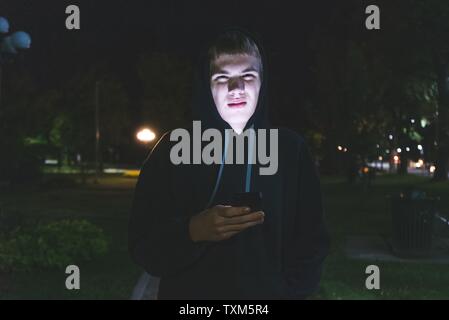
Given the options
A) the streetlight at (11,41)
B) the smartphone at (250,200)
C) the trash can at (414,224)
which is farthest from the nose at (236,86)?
the trash can at (414,224)

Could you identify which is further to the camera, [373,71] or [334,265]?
[373,71]

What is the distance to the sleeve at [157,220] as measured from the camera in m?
2.46

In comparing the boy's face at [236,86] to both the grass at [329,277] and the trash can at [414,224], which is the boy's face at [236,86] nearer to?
the grass at [329,277]

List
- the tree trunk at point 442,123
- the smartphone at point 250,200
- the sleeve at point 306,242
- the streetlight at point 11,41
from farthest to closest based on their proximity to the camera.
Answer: the tree trunk at point 442,123, the streetlight at point 11,41, the sleeve at point 306,242, the smartphone at point 250,200

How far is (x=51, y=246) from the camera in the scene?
1020 centimetres

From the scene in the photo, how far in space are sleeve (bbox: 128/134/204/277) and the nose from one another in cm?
30

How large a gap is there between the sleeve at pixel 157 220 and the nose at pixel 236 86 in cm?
30

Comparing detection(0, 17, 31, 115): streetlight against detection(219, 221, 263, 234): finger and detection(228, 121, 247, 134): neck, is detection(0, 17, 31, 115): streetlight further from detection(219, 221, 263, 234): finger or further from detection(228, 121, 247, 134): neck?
detection(219, 221, 263, 234): finger

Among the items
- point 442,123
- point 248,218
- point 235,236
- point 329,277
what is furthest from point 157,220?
point 442,123

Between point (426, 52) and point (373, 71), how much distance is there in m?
2.85

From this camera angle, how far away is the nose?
243 centimetres

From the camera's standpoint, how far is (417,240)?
38.7 ft
